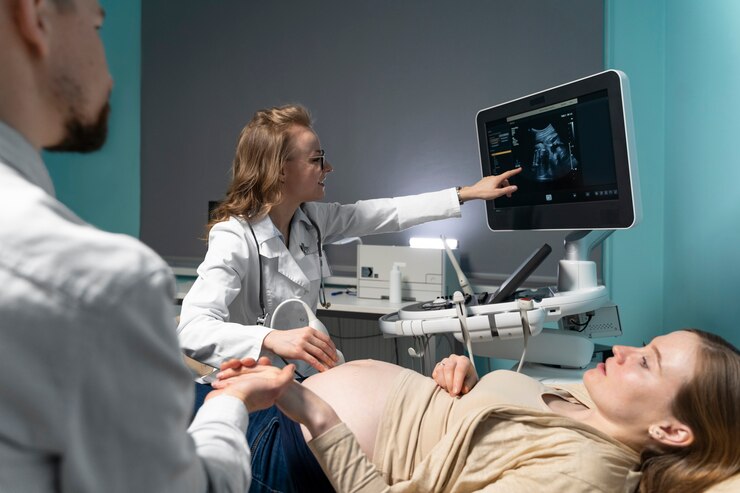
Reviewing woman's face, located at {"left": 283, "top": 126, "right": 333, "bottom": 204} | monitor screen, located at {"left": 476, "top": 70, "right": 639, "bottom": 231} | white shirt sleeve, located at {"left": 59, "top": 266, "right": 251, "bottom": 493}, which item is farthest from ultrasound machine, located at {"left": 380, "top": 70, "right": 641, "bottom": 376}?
white shirt sleeve, located at {"left": 59, "top": 266, "right": 251, "bottom": 493}

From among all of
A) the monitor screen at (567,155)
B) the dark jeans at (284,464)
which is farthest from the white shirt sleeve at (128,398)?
the monitor screen at (567,155)

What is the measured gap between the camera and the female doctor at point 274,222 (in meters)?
1.67

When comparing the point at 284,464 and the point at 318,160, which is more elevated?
the point at 318,160

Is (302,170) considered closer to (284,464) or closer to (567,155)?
(567,155)

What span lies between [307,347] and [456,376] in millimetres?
347

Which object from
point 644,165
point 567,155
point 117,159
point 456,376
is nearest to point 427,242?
Answer: point 644,165

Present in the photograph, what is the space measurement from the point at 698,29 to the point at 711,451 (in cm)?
136

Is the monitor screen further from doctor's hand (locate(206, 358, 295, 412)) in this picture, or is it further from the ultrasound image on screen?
doctor's hand (locate(206, 358, 295, 412))

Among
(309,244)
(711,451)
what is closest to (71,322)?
(711,451)

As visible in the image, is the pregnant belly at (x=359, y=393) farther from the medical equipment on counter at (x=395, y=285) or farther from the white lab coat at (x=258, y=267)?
the medical equipment on counter at (x=395, y=285)

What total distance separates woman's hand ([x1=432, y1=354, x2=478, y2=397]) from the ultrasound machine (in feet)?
0.24

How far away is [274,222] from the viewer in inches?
76.0

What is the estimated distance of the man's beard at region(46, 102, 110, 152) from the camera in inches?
23.0

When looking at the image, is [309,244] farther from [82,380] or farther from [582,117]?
[82,380]
